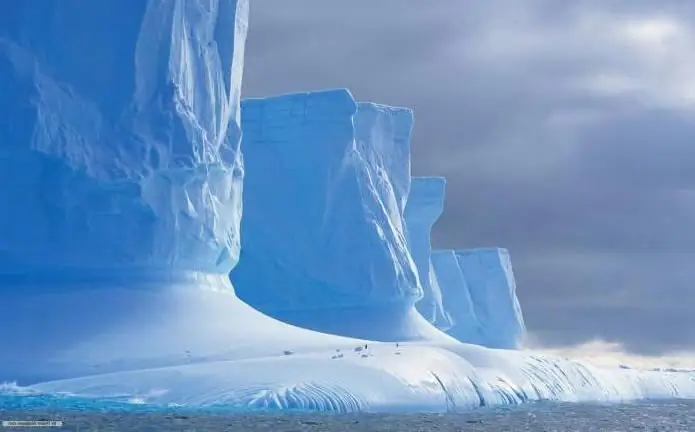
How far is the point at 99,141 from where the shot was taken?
26000 millimetres

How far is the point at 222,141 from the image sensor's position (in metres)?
29.0

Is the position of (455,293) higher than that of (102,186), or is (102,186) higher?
(455,293)

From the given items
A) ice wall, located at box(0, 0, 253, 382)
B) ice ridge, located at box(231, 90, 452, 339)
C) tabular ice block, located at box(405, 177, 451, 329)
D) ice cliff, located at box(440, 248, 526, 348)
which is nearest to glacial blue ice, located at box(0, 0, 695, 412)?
ice wall, located at box(0, 0, 253, 382)

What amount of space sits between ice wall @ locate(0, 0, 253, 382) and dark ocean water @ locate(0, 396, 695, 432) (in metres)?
2.05

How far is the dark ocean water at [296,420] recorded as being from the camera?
67.9ft

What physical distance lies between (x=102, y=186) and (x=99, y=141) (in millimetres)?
934

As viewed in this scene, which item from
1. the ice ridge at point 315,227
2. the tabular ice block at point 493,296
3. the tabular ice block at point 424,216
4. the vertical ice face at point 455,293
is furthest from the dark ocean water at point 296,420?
the tabular ice block at point 493,296

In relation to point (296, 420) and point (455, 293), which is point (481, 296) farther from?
point (296, 420)

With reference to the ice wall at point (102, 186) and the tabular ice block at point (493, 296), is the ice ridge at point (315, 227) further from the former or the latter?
the tabular ice block at point (493, 296)

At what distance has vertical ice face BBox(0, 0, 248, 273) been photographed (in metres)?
25.7

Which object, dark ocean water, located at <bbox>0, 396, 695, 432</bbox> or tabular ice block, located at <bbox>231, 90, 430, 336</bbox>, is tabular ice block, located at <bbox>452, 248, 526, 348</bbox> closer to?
tabular ice block, located at <bbox>231, 90, 430, 336</bbox>

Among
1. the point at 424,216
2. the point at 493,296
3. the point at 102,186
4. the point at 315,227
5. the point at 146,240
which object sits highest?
the point at 424,216

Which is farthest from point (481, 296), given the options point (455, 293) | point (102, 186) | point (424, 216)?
point (102, 186)

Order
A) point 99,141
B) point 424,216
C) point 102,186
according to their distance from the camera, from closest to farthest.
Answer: point 102,186, point 99,141, point 424,216
